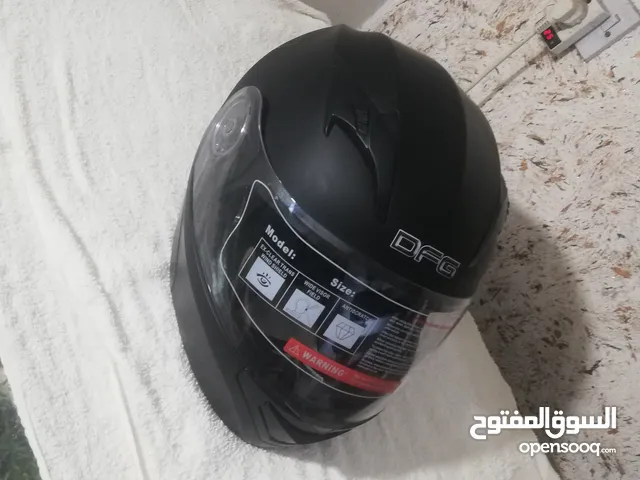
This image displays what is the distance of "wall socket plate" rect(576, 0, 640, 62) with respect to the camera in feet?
2.52

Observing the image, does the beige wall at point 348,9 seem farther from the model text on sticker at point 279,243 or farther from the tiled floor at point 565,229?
the model text on sticker at point 279,243

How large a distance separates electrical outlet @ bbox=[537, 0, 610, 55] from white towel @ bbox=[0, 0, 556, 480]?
392 mm

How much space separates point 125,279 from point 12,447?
185 mm

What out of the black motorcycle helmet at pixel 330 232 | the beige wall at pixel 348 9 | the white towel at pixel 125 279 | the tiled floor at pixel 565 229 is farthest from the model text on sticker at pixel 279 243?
the beige wall at pixel 348 9

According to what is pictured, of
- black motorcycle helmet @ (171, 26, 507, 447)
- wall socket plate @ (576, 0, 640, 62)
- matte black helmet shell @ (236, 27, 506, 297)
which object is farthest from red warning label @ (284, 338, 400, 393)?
wall socket plate @ (576, 0, 640, 62)

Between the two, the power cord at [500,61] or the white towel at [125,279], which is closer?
the white towel at [125,279]

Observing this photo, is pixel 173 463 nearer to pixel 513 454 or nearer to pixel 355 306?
pixel 355 306

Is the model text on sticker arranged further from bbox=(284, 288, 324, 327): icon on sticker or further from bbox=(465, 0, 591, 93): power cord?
bbox=(465, 0, 591, 93): power cord

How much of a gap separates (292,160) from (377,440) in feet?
1.13

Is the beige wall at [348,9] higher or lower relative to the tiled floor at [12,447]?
higher

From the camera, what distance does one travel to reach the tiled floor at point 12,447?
52 centimetres

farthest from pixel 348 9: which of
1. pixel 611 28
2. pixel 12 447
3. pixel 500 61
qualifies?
pixel 12 447

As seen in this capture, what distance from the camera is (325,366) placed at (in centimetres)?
55

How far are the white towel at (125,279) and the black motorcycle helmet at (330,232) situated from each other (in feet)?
0.16
